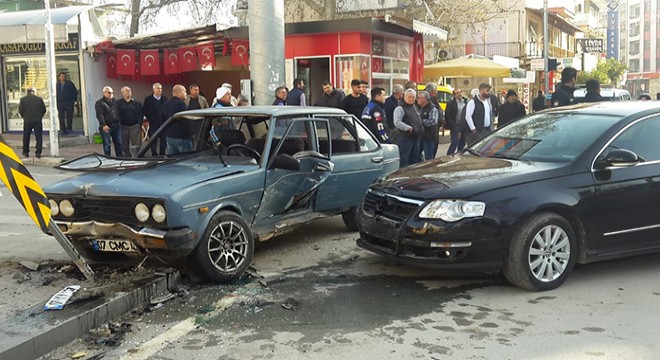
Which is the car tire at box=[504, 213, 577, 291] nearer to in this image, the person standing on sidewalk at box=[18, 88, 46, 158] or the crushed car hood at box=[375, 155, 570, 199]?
the crushed car hood at box=[375, 155, 570, 199]

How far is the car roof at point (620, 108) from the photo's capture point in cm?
595

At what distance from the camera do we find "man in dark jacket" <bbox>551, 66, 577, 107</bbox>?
10102 mm

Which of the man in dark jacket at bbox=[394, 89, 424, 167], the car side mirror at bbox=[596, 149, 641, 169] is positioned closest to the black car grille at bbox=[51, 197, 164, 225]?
the car side mirror at bbox=[596, 149, 641, 169]

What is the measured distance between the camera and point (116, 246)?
530cm

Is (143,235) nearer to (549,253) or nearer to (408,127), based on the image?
(549,253)

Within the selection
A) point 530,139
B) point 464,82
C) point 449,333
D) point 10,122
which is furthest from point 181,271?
point 464,82

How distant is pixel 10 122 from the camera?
20.3 metres

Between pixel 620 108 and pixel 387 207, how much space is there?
8.38 feet

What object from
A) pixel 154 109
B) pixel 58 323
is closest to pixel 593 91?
pixel 58 323

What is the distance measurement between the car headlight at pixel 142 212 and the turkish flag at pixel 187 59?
15.3 m

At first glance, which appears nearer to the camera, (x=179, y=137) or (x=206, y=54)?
(x=179, y=137)

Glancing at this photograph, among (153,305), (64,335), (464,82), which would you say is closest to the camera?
(64,335)

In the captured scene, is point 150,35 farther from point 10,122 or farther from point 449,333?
point 449,333

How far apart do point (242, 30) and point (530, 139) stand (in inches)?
511
